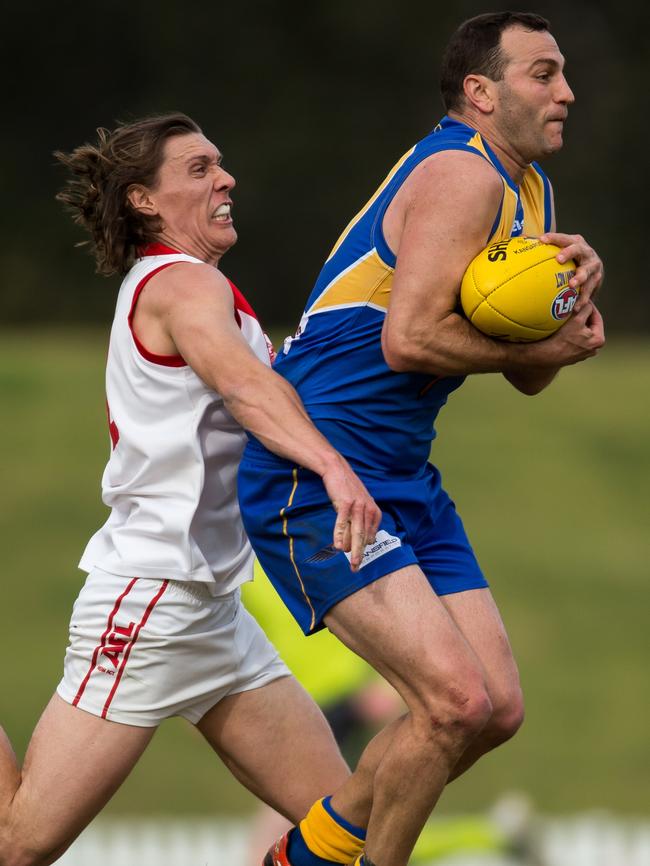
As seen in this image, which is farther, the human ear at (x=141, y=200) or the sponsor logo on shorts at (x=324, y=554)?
the human ear at (x=141, y=200)

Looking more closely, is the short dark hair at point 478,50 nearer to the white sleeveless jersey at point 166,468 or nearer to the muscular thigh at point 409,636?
the white sleeveless jersey at point 166,468

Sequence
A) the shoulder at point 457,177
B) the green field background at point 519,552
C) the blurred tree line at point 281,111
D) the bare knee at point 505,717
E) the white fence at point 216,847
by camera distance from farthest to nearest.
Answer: the blurred tree line at point 281,111
the green field background at point 519,552
the white fence at point 216,847
the bare knee at point 505,717
the shoulder at point 457,177

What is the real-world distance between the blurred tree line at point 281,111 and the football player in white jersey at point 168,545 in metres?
16.4

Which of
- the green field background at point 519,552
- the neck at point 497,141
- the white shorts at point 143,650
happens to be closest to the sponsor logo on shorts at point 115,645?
the white shorts at point 143,650

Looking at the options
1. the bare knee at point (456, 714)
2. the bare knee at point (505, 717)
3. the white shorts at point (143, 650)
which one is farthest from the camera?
the white shorts at point (143, 650)

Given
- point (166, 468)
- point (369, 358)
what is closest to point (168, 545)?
point (166, 468)

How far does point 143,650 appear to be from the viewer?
421 cm

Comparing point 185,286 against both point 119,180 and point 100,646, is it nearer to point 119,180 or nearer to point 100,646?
point 119,180

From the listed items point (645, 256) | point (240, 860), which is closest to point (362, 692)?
point (240, 860)

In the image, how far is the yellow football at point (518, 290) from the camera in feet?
13.0

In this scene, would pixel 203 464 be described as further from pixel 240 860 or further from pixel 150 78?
pixel 150 78

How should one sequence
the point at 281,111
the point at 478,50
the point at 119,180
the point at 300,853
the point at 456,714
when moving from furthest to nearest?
1. the point at 281,111
2. the point at 119,180
3. the point at 478,50
4. the point at 300,853
5. the point at 456,714

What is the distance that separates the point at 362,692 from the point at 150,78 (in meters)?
17.6

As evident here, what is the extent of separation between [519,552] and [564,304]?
10097mm
